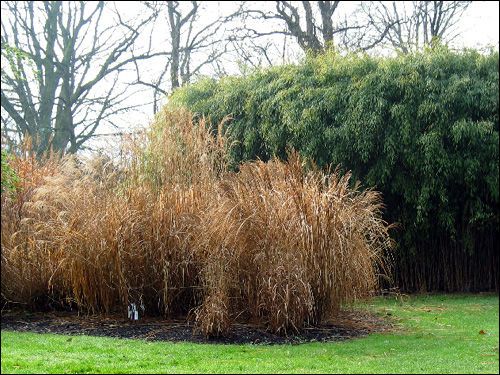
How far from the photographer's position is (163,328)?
8.22 meters

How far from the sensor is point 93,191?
9.38m

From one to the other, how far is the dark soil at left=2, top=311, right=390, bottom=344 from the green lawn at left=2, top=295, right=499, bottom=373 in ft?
1.13

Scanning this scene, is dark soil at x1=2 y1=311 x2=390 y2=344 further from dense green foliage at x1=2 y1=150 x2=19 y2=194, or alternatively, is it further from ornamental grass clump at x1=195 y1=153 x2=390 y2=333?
dense green foliage at x1=2 y1=150 x2=19 y2=194

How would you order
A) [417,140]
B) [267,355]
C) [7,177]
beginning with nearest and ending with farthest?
[267,355] → [7,177] → [417,140]

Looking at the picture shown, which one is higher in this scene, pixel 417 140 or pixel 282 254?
pixel 417 140

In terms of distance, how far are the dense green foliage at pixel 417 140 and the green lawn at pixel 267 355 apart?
459 cm

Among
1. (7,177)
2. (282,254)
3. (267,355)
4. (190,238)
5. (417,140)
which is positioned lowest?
(267,355)

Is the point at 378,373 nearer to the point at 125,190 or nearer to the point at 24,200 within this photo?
the point at 125,190

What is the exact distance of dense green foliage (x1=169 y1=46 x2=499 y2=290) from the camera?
41.1ft

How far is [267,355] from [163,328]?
6.63ft

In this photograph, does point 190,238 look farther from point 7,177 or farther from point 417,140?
point 417,140

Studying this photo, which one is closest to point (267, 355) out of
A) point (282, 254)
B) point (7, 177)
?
point (282, 254)

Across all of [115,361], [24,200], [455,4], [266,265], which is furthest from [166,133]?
[455,4]

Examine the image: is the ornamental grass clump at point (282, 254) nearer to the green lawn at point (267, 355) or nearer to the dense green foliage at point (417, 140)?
the green lawn at point (267, 355)
